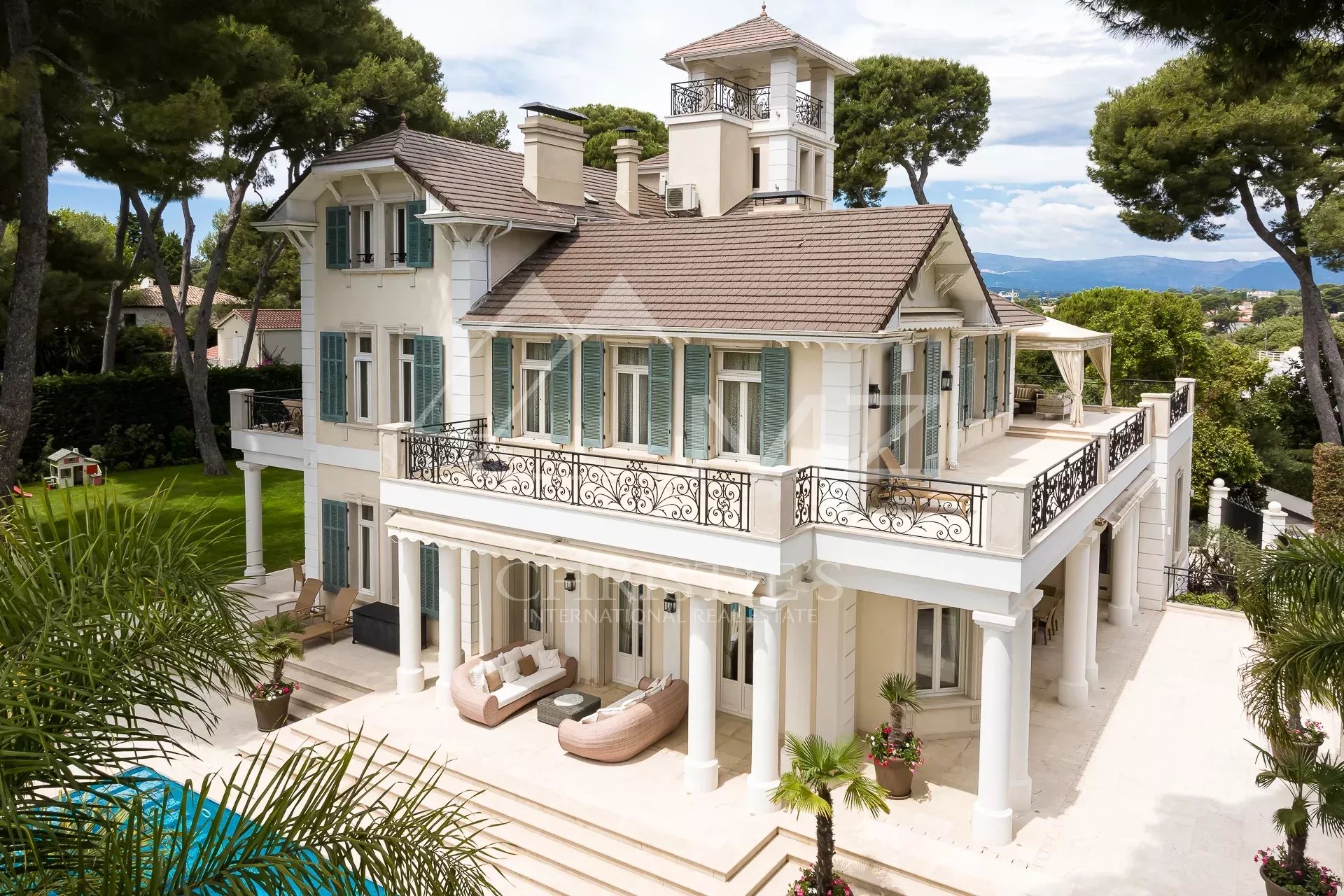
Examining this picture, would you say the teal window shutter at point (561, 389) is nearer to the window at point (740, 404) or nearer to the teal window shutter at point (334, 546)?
the window at point (740, 404)

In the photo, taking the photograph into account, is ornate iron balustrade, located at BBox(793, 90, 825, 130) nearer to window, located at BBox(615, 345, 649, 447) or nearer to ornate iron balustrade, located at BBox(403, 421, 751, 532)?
window, located at BBox(615, 345, 649, 447)

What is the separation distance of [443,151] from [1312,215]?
33857 mm

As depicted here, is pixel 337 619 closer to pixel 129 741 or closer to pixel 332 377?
pixel 332 377

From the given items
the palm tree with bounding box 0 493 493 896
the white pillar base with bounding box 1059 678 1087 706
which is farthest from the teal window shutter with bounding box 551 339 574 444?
the palm tree with bounding box 0 493 493 896

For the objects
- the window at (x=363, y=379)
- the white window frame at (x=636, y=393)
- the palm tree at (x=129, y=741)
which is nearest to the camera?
the palm tree at (x=129, y=741)

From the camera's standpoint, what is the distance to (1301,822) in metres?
11.2

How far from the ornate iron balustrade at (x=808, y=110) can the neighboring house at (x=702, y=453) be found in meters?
7.92

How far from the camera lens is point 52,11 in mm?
22031

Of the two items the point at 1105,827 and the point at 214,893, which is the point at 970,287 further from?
the point at 214,893

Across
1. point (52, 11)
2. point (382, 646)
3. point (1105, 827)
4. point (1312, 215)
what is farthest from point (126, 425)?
point (1312, 215)

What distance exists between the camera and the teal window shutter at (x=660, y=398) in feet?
55.3

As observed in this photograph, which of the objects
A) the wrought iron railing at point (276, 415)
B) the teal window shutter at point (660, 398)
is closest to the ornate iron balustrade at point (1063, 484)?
the teal window shutter at point (660, 398)

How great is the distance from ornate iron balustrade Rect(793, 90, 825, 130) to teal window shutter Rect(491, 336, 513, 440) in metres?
14.8

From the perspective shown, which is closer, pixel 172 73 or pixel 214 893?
pixel 214 893
